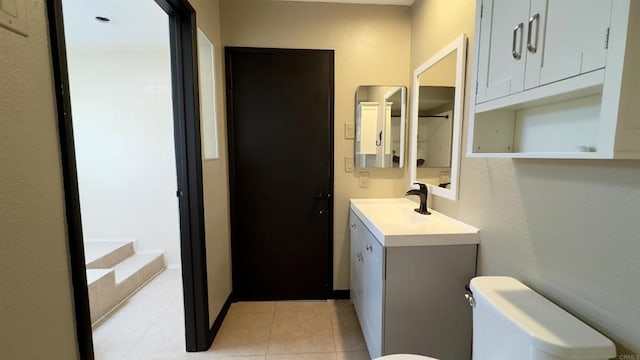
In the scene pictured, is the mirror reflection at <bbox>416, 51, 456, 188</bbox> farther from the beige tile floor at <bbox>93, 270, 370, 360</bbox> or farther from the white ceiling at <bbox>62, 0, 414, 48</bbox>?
the beige tile floor at <bbox>93, 270, 370, 360</bbox>

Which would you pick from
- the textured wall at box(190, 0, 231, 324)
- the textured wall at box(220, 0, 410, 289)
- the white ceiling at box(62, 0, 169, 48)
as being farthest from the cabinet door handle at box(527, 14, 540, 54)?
the white ceiling at box(62, 0, 169, 48)

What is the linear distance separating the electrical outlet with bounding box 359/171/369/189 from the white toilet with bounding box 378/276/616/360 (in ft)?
4.55

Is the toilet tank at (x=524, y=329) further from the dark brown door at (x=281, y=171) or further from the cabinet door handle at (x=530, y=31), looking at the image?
the dark brown door at (x=281, y=171)

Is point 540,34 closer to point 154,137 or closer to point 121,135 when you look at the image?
point 154,137

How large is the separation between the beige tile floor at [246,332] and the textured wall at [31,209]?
1.30 meters

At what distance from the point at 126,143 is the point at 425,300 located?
3204 millimetres

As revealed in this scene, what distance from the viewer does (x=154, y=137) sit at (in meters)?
2.97

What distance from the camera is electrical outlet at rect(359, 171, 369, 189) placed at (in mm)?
2439

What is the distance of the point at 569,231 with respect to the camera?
0.94 m

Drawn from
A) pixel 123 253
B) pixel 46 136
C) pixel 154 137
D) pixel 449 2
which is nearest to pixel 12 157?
pixel 46 136

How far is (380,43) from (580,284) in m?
2.10

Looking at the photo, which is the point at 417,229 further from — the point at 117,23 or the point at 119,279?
the point at 117,23

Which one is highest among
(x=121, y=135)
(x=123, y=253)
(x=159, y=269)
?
(x=121, y=135)

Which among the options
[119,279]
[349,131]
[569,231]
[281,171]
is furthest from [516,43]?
[119,279]
